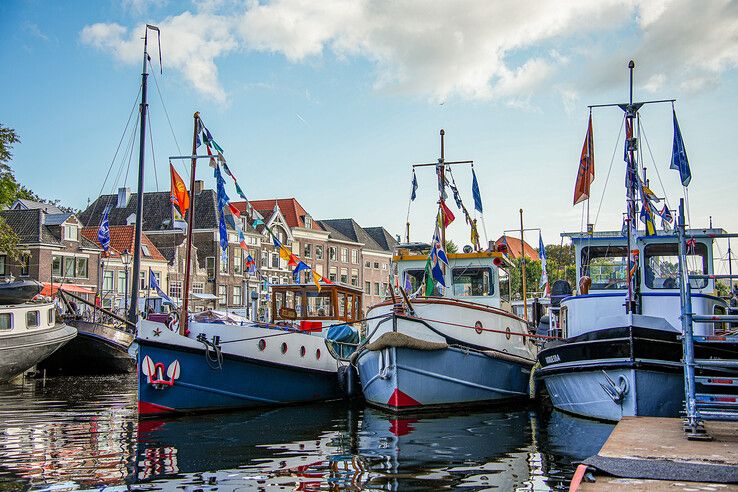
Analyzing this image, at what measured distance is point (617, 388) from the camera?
1312 centimetres

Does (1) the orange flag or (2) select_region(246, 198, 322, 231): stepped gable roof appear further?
(2) select_region(246, 198, 322, 231): stepped gable roof

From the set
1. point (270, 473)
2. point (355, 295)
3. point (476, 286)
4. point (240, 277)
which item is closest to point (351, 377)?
point (355, 295)

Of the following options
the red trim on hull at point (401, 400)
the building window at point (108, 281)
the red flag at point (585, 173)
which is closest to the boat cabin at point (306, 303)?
the red trim on hull at point (401, 400)

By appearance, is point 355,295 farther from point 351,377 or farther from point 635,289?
point 635,289

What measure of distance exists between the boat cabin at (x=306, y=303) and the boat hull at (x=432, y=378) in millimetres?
3499

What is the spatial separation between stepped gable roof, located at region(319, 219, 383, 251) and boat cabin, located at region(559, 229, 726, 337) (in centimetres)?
6145

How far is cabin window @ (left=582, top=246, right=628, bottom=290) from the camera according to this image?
17.9 metres

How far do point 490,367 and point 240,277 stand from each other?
4770 centimetres

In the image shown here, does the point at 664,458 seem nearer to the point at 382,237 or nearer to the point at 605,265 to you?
the point at 605,265

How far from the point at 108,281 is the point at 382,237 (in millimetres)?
40715

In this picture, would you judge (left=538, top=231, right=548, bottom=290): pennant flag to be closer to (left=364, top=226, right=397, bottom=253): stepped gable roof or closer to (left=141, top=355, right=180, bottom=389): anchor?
(left=141, top=355, right=180, bottom=389): anchor

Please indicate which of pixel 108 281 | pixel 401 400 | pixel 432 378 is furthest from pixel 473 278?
pixel 108 281

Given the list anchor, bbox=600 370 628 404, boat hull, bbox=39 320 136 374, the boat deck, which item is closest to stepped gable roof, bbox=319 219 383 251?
boat hull, bbox=39 320 136 374

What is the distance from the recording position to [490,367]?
57.8 feet
